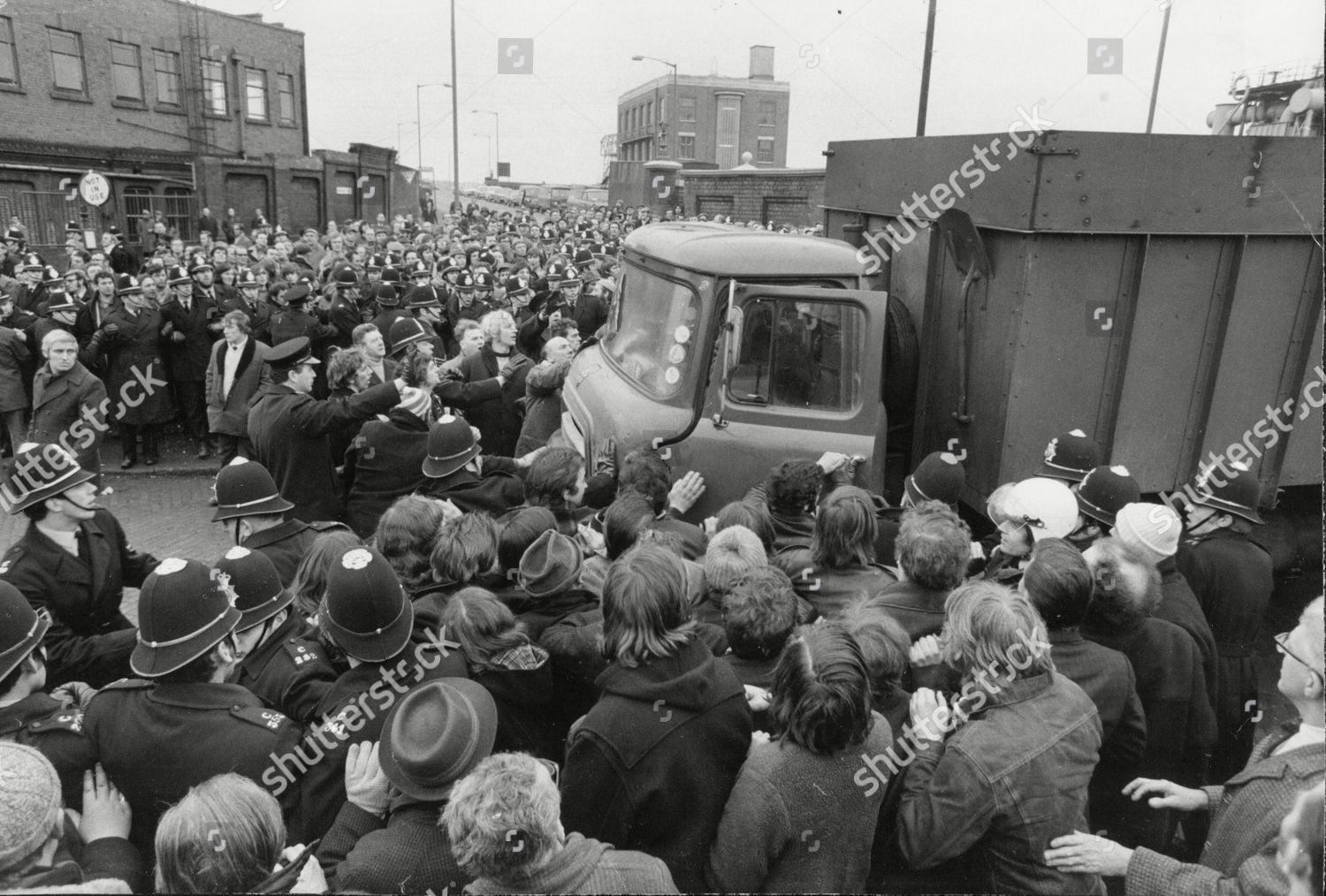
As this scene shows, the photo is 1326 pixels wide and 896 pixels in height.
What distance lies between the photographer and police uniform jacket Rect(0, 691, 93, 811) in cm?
251

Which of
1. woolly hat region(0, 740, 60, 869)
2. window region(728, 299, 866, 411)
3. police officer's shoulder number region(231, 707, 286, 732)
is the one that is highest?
window region(728, 299, 866, 411)

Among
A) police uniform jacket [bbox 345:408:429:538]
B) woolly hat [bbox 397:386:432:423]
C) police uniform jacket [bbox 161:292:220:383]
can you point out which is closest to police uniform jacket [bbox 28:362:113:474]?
police uniform jacket [bbox 161:292:220:383]

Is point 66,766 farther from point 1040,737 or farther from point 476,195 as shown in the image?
point 476,195

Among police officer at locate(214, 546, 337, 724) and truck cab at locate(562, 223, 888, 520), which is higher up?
truck cab at locate(562, 223, 888, 520)

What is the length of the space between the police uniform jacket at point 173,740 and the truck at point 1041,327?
282cm

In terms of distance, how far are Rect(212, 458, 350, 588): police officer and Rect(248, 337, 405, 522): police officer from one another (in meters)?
1.11

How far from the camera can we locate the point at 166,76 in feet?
93.8

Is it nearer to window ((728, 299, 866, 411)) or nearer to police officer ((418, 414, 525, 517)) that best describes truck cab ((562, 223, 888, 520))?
window ((728, 299, 866, 411))

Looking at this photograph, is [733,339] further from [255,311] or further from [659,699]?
[255,311]

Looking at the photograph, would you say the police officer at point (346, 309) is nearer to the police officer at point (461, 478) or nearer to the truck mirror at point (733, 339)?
the police officer at point (461, 478)

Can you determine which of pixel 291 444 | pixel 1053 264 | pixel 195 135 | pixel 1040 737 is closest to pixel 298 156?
pixel 195 135

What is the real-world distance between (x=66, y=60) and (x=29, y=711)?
2972 centimetres

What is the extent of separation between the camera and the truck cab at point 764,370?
5.03 meters

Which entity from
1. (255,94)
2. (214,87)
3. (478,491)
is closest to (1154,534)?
(478,491)
